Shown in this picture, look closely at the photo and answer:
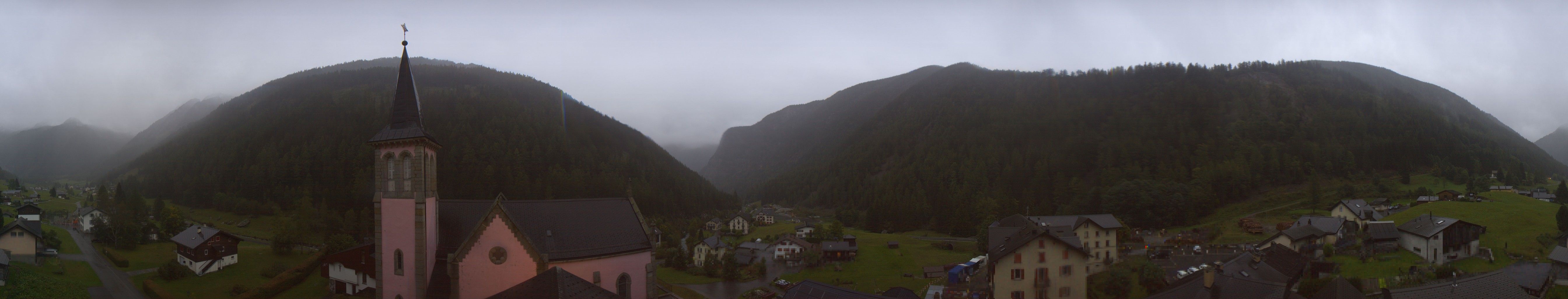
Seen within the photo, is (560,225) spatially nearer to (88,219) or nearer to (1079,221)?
(1079,221)

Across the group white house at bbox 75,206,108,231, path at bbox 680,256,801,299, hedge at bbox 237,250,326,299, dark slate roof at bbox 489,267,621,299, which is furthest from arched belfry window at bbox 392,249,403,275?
white house at bbox 75,206,108,231

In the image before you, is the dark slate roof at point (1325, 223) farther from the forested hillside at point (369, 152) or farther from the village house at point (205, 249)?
the village house at point (205, 249)

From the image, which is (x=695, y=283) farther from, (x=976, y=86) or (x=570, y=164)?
(x=976, y=86)

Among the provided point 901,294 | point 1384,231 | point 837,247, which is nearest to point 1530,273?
point 1384,231

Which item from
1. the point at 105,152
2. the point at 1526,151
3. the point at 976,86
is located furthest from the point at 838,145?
the point at 105,152

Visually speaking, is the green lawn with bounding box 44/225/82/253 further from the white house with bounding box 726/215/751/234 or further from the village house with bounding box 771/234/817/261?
the white house with bounding box 726/215/751/234

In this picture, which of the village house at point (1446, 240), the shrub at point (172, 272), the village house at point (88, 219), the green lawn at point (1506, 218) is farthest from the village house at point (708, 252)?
the green lawn at point (1506, 218)
